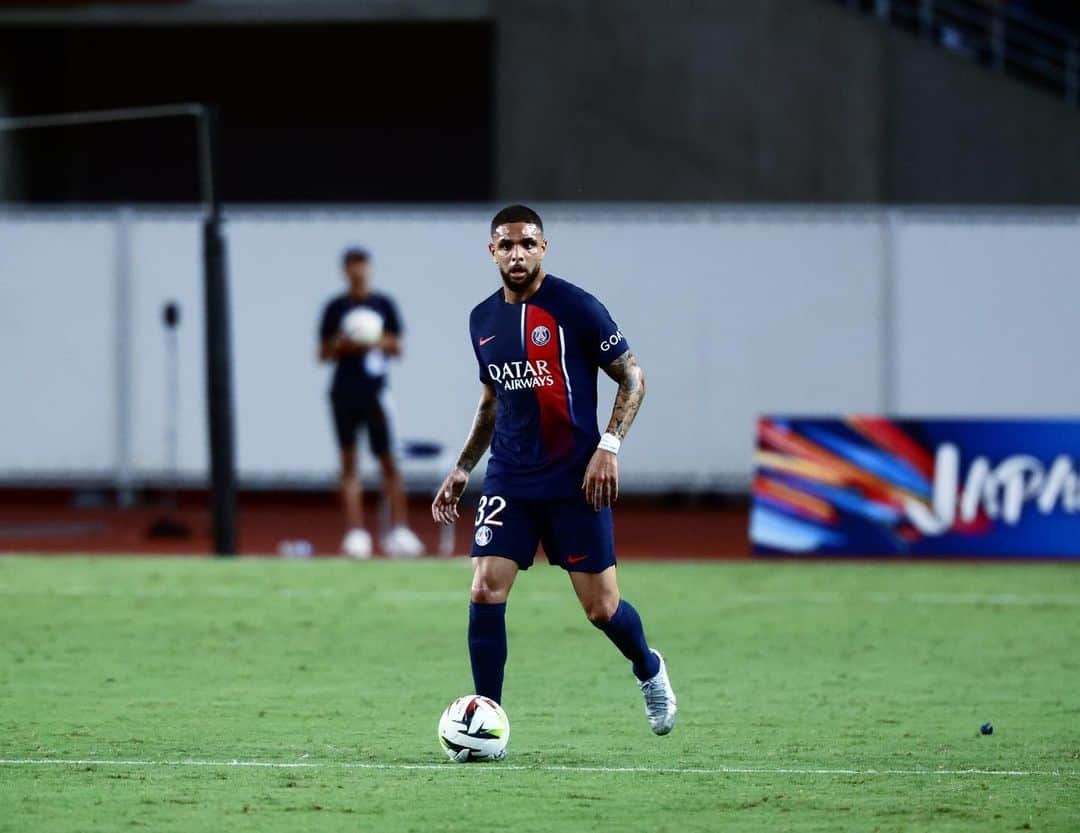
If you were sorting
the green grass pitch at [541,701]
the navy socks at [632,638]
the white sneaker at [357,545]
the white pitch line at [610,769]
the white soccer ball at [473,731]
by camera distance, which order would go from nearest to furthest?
the green grass pitch at [541,701], the white pitch line at [610,769], the white soccer ball at [473,731], the navy socks at [632,638], the white sneaker at [357,545]

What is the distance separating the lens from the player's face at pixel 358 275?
17.7m

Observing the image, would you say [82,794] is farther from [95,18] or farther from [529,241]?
[95,18]

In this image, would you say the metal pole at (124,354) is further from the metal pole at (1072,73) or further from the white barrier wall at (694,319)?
the metal pole at (1072,73)

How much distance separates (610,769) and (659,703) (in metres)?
0.67

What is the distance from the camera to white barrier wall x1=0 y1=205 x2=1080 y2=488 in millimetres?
22359

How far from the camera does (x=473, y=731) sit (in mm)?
8469

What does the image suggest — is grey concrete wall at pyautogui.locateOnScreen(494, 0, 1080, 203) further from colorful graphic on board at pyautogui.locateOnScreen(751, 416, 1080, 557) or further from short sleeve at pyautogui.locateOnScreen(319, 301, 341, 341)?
colorful graphic on board at pyautogui.locateOnScreen(751, 416, 1080, 557)

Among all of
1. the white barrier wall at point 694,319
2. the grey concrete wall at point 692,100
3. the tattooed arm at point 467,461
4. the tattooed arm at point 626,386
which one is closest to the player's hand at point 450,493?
the tattooed arm at point 467,461

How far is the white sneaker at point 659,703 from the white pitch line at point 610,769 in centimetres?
54

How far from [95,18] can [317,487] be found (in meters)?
6.68

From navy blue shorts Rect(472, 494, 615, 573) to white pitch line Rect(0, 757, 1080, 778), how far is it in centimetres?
82

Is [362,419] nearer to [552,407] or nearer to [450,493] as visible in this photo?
[450,493]

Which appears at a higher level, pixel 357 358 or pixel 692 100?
pixel 692 100

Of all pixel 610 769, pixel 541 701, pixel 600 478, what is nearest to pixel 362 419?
pixel 541 701
